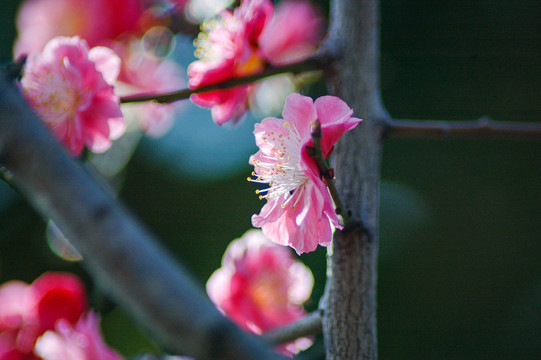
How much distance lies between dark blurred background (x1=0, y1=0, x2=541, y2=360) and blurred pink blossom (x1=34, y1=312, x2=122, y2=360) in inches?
37.3

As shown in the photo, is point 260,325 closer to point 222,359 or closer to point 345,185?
point 345,185

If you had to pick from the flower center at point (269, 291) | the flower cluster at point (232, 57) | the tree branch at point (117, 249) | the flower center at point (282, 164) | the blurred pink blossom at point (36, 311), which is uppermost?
the tree branch at point (117, 249)

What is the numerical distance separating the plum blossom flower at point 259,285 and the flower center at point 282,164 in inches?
8.6

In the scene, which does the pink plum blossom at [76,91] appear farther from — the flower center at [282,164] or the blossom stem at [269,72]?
the flower center at [282,164]

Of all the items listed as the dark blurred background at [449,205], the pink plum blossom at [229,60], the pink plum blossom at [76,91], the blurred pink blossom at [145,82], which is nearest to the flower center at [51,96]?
the pink plum blossom at [76,91]

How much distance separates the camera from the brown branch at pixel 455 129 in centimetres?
44

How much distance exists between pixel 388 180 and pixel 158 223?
786mm

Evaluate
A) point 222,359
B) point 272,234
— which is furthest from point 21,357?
point 222,359

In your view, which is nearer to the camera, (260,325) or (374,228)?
(374,228)

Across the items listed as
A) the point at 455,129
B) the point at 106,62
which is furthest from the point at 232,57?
the point at 455,129

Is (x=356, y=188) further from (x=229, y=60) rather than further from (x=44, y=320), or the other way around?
(x=44, y=320)

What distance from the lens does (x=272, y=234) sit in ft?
1.21

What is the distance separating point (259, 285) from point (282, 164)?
26 centimetres

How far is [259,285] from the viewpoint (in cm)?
63
